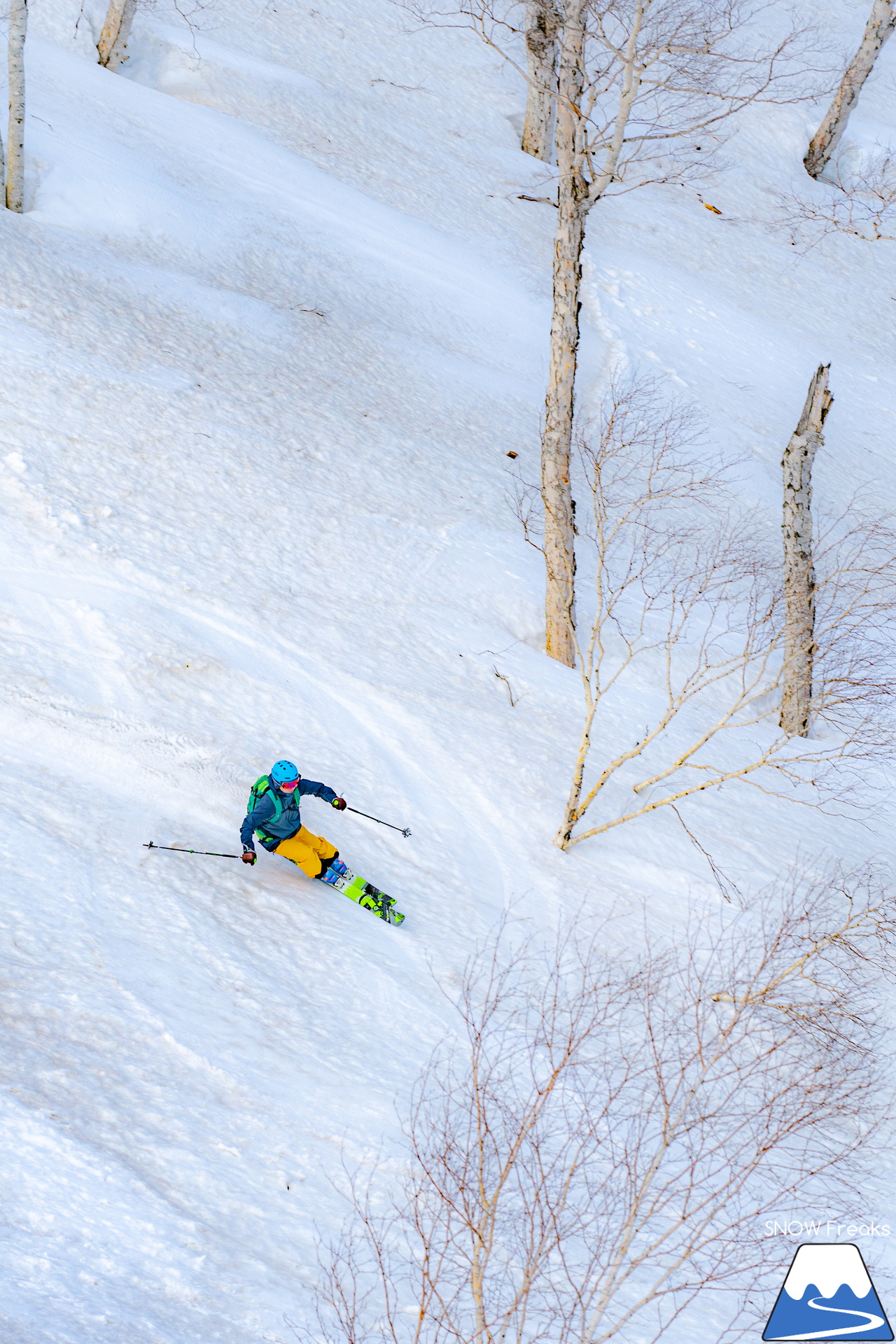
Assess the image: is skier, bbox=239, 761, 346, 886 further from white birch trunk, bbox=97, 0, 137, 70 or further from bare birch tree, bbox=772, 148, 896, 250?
bare birch tree, bbox=772, 148, 896, 250

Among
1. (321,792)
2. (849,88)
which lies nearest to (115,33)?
(849,88)

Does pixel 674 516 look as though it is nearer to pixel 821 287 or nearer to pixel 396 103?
pixel 821 287

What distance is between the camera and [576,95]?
12.1 m

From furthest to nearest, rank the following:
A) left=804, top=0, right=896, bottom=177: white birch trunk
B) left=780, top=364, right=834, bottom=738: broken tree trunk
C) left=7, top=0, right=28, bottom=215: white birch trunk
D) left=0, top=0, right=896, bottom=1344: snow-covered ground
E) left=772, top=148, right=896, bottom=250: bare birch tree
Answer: left=772, top=148, right=896, bottom=250: bare birch tree < left=804, top=0, right=896, bottom=177: white birch trunk < left=7, top=0, right=28, bottom=215: white birch trunk < left=780, top=364, right=834, bottom=738: broken tree trunk < left=0, top=0, right=896, bottom=1344: snow-covered ground

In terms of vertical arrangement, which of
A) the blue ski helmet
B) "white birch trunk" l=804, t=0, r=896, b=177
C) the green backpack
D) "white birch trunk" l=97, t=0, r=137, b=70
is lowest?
the green backpack

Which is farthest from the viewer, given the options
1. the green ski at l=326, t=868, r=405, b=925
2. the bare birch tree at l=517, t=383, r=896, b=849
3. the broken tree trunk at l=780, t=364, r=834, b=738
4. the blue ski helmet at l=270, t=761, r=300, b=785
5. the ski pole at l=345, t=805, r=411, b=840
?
the broken tree trunk at l=780, t=364, r=834, b=738

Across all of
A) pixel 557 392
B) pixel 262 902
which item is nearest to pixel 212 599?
pixel 262 902

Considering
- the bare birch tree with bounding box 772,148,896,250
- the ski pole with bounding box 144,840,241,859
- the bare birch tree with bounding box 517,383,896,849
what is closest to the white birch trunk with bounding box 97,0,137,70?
the bare birch tree with bounding box 517,383,896,849

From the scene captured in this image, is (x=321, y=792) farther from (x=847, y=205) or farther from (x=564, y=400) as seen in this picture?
(x=847, y=205)

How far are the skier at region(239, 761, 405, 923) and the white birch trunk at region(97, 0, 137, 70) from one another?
16.1m

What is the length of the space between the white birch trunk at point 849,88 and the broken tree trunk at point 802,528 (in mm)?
11563

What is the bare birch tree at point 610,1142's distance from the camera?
5695mm

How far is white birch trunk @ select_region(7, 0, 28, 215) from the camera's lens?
1394 centimetres

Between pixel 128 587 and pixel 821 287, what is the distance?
16151 millimetres
